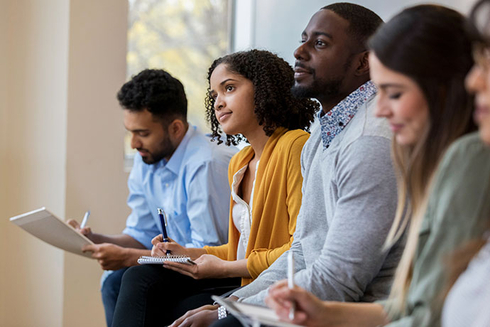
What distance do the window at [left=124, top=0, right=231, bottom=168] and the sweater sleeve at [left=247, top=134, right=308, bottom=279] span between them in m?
1.59

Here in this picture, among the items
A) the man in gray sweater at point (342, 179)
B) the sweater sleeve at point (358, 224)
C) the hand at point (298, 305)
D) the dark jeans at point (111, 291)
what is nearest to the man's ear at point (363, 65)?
the man in gray sweater at point (342, 179)

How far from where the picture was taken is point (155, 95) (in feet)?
7.78

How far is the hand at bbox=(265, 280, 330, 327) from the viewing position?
100 cm

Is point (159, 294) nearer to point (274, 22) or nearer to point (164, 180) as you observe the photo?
point (164, 180)

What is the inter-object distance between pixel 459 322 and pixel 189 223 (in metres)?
1.54

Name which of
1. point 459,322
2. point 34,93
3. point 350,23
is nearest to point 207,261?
point 350,23

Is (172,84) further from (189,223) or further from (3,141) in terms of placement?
(3,141)

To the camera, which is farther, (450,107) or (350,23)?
(350,23)

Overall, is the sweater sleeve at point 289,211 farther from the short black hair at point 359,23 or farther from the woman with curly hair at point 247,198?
the short black hair at point 359,23

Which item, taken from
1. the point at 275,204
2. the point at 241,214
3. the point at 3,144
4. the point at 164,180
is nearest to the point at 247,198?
the point at 241,214

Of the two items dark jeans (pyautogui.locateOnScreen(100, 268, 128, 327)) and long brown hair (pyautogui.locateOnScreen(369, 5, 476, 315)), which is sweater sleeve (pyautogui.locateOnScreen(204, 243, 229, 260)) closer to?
dark jeans (pyautogui.locateOnScreen(100, 268, 128, 327))

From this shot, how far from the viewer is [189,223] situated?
224 centimetres

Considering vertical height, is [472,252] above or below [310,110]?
below

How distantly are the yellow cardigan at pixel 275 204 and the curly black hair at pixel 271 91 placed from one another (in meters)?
0.10
